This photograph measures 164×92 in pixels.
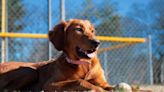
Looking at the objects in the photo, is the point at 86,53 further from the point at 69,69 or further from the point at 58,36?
the point at 58,36

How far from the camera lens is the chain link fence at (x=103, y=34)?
8664mm

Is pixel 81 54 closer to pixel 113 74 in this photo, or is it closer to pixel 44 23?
pixel 44 23

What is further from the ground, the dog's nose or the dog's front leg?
the dog's nose

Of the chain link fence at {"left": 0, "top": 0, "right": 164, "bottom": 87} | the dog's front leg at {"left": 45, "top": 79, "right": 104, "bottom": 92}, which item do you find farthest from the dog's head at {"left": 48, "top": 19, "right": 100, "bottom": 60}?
the chain link fence at {"left": 0, "top": 0, "right": 164, "bottom": 87}

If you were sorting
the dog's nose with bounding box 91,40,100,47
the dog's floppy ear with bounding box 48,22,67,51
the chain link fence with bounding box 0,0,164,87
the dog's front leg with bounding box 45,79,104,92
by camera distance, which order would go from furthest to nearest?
the chain link fence with bounding box 0,0,164,87, the dog's floppy ear with bounding box 48,22,67,51, the dog's nose with bounding box 91,40,100,47, the dog's front leg with bounding box 45,79,104,92

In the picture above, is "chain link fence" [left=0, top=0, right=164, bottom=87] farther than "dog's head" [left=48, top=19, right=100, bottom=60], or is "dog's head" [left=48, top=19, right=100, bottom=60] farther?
"chain link fence" [left=0, top=0, right=164, bottom=87]

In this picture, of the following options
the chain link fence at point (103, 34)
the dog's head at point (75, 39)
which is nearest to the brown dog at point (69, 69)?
the dog's head at point (75, 39)

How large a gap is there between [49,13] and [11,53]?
3.22 feet

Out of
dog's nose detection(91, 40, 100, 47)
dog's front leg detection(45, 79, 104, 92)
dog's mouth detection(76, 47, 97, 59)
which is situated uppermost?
dog's nose detection(91, 40, 100, 47)

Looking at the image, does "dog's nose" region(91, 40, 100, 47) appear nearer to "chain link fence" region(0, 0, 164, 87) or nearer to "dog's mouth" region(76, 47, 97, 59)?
"dog's mouth" region(76, 47, 97, 59)

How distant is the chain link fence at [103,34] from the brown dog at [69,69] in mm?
3305

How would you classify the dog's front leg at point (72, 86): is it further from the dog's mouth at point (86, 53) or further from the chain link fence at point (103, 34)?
the chain link fence at point (103, 34)

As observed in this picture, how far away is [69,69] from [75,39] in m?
0.31

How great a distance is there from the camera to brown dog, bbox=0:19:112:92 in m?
4.64
